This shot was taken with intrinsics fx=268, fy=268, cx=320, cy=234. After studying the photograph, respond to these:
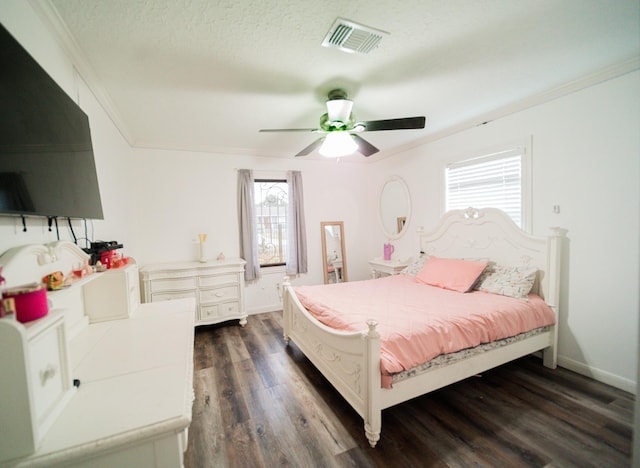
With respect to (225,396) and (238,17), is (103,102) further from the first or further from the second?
(225,396)

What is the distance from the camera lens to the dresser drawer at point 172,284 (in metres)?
3.17

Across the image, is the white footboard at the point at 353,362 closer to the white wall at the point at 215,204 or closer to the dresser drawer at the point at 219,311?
the dresser drawer at the point at 219,311

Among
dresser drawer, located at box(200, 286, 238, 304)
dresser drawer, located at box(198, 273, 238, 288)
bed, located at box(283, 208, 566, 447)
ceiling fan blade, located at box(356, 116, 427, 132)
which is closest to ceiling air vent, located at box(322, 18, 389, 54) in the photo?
ceiling fan blade, located at box(356, 116, 427, 132)

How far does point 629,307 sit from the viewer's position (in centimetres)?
208

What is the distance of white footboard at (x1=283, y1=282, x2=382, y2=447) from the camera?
1589 millimetres

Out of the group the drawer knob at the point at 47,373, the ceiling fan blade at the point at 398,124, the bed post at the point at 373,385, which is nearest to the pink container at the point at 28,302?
the drawer knob at the point at 47,373

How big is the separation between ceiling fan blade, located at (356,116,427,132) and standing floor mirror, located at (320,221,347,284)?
2.41 metres

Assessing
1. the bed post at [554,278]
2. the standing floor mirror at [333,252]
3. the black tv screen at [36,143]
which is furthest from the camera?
the standing floor mirror at [333,252]

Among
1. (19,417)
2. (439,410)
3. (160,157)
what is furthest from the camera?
(160,157)

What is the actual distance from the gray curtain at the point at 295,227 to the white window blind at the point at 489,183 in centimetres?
212

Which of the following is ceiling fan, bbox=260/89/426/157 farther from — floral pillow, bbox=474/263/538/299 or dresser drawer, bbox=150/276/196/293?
dresser drawer, bbox=150/276/196/293

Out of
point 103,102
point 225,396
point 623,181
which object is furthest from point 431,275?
point 103,102

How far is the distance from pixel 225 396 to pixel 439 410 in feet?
5.42

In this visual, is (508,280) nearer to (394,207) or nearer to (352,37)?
(394,207)
